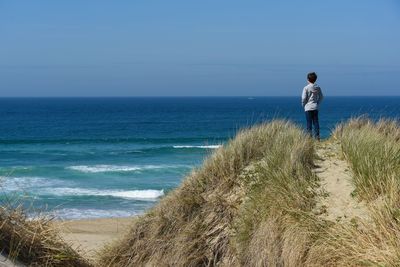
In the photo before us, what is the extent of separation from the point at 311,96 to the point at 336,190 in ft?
16.2

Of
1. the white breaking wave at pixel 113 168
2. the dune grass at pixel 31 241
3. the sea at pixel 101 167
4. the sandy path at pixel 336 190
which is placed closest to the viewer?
the dune grass at pixel 31 241

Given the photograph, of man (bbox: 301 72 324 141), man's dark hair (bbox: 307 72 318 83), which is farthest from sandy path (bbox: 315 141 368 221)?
man's dark hair (bbox: 307 72 318 83)

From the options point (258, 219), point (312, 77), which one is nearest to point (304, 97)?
point (312, 77)

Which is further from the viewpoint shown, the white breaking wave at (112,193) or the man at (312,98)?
the white breaking wave at (112,193)

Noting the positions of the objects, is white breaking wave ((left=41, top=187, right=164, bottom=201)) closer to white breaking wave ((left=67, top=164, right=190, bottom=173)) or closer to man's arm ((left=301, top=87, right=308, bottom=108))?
white breaking wave ((left=67, top=164, right=190, bottom=173))

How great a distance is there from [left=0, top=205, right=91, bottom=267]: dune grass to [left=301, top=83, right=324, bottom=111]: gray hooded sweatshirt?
24.2 ft

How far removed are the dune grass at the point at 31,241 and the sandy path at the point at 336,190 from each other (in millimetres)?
3350

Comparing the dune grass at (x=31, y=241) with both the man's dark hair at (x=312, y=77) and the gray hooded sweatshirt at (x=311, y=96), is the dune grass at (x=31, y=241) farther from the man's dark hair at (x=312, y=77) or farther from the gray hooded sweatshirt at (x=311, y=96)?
the man's dark hair at (x=312, y=77)

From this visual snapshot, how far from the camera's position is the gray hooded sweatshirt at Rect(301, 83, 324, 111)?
42.3 ft

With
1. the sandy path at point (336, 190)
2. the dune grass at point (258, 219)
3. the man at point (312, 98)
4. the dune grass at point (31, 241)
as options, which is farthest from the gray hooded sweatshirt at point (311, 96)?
the dune grass at point (31, 241)

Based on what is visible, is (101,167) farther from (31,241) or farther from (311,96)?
(31,241)

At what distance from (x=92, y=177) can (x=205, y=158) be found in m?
20.9

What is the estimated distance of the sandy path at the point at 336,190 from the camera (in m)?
7.50

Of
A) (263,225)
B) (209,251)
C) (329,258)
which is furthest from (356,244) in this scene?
(209,251)
